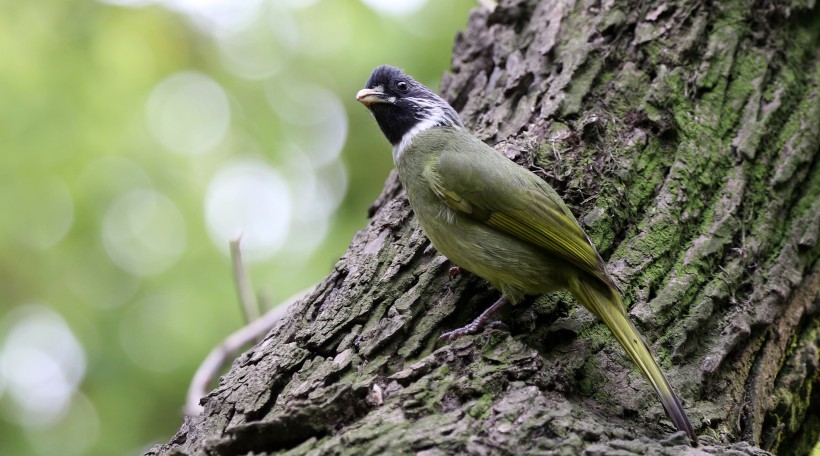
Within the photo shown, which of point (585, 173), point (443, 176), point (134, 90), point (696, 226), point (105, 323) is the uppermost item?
point (134, 90)

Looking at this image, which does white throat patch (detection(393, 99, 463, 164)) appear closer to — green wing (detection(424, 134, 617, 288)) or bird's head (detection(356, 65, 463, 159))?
bird's head (detection(356, 65, 463, 159))

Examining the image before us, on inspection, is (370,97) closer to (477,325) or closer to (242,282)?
(242,282)

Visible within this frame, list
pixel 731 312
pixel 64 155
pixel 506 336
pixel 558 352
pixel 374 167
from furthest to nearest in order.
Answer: pixel 374 167 < pixel 64 155 < pixel 731 312 < pixel 558 352 < pixel 506 336

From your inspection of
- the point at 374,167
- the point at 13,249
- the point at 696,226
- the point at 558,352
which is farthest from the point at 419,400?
the point at 13,249

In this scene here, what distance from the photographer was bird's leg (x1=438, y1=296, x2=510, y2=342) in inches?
124

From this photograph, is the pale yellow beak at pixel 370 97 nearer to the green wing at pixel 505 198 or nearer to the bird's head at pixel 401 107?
the bird's head at pixel 401 107

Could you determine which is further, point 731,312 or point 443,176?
point 443,176

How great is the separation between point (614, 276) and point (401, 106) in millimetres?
1822

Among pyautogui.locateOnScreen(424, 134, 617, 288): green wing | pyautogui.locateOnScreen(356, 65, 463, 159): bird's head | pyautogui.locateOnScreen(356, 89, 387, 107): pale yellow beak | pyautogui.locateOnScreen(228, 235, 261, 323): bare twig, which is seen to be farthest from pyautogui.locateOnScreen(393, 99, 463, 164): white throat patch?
pyautogui.locateOnScreen(228, 235, 261, 323): bare twig

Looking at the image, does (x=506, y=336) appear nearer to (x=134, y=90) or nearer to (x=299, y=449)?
(x=299, y=449)

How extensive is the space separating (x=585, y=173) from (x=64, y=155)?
4.89 m

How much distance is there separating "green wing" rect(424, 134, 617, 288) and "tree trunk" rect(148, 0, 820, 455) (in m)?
0.21

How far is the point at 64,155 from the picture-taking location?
665 centimetres

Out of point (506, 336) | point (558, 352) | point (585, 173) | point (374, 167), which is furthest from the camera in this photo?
point (374, 167)
